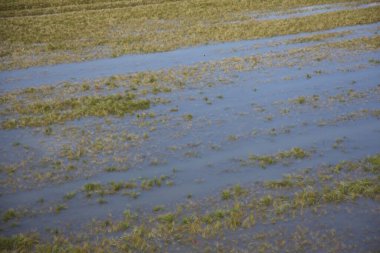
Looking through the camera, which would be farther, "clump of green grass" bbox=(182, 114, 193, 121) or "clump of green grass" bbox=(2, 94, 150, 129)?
"clump of green grass" bbox=(2, 94, 150, 129)

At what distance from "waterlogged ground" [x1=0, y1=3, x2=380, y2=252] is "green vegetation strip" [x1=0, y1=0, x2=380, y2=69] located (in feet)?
25.5

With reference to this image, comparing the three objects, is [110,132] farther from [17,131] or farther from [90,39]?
[90,39]

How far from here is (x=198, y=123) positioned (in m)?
18.4

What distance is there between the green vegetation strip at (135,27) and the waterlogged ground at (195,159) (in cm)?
777

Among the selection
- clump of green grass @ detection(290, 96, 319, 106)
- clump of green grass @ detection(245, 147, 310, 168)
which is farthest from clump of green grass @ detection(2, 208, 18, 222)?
clump of green grass @ detection(290, 96, 319, 106)

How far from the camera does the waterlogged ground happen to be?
11180 millimetres

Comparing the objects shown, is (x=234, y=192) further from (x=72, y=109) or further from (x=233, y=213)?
(x=72, y=109)

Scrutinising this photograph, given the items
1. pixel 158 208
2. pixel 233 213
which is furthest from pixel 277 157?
pixel 158 208

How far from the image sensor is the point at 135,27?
4391 centimetres

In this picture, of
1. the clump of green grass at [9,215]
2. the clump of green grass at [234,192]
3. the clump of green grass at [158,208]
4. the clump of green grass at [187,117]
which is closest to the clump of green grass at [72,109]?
the clump of green grass at [187,117]

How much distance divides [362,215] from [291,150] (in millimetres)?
4316

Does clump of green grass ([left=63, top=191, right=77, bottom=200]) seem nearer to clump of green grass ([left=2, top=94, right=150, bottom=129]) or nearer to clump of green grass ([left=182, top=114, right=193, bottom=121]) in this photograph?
clump of green grass ([left=2, top=94, right=150, bottom=129])

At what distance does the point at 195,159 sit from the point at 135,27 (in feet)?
103

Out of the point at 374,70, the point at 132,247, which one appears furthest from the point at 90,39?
the point at 132,247
